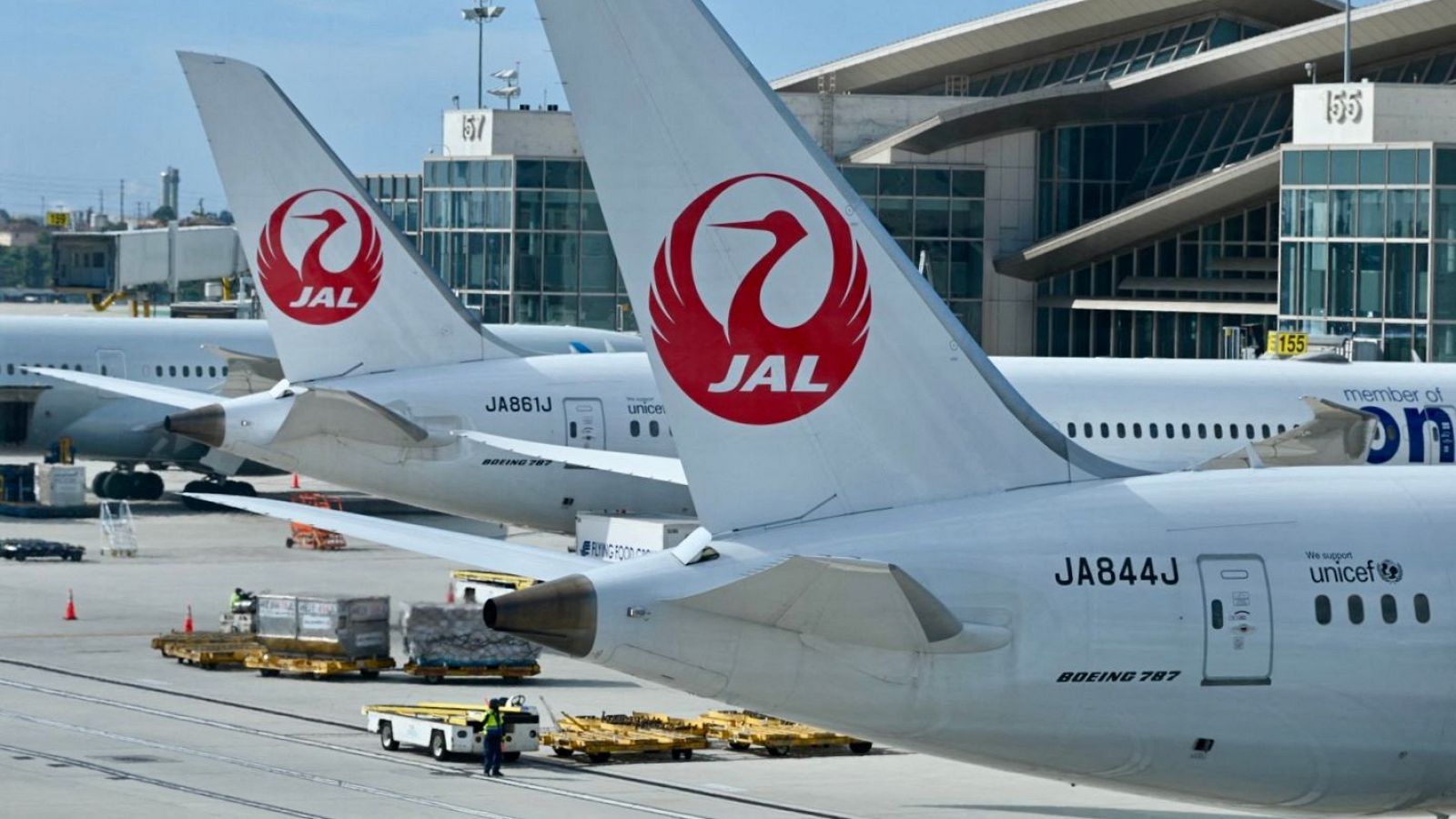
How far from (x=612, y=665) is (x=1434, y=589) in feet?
22.5

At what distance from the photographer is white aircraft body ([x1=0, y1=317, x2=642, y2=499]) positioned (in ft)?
198

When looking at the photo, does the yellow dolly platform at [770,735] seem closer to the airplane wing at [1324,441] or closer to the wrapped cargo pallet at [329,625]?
the wrapped cargo pallet at [329,625]

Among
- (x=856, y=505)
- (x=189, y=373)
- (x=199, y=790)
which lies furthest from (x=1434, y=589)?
(x=189, y=373)

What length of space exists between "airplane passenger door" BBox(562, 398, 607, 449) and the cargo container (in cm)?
133

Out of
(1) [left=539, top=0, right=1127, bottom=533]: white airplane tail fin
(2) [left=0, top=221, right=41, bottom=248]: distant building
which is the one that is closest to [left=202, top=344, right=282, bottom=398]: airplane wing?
(1) [left=539, top=0, right=1127, bottom=533]: white airplane tail fin

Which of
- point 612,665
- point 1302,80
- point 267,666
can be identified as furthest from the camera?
point 1302,80

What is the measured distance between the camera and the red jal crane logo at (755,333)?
1684cm

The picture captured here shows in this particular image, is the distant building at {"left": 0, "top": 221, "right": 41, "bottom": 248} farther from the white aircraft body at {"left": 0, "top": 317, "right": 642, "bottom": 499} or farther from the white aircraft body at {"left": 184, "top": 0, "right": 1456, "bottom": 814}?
the white aircraft body at {"left": 184, "top": 0, "right": 1456, "bottom": 814}

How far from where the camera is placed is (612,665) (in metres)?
16.7

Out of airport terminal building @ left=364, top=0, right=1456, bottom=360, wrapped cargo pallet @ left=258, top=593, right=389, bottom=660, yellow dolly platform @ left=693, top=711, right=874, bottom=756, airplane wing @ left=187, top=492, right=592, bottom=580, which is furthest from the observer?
airport terminal building @ left=364, top=0, right=1456, bottom=360

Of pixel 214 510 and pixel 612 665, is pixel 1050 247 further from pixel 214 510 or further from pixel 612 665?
pixel 612 665

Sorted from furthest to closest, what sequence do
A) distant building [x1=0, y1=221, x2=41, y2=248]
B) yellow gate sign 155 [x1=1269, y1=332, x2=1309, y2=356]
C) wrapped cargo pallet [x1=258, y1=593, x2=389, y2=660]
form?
distant building [x1=0, y1=221, x2=41, y2=248] → yellow gate sign 155 [x1=1269, y1=332, x2=1309, y2=356] → wrapped cargo pallet [x1=258, y1=593, x2=389, y2=660]

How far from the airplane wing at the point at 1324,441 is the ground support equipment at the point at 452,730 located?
1334cm

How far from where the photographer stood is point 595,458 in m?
35.2
